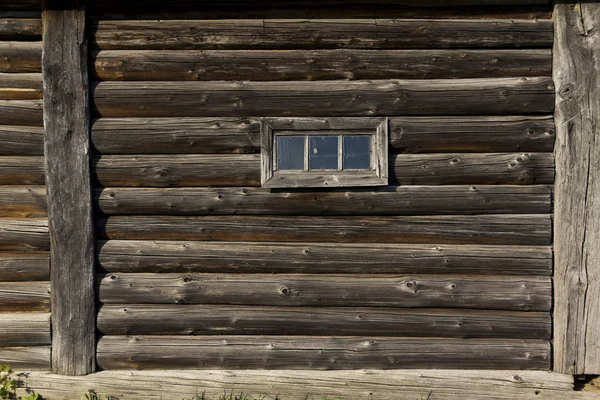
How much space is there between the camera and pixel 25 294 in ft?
10.9

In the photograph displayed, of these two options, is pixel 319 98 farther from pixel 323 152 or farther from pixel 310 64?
pixel 323 152

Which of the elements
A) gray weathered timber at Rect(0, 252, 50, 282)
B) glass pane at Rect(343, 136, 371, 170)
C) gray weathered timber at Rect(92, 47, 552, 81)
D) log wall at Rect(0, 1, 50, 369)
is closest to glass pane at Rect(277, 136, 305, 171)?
glass pane at Rect(343, 136, 371, 170)

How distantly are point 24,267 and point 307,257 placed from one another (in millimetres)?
1907

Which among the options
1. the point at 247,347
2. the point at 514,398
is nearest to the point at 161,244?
the point at 247,347

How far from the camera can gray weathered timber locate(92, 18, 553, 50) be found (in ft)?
10.8

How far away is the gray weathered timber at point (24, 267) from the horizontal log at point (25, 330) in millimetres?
280

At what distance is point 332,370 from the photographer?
10.8ft

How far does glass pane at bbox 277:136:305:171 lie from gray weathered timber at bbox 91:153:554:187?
155mm

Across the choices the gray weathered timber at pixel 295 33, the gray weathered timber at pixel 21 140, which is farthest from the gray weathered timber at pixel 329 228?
the gray weathered timber at pixel 295 33

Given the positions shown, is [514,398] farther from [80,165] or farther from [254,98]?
[80,165]

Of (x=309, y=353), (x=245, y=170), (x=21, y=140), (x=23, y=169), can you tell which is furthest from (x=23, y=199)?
(x=309, y=353)

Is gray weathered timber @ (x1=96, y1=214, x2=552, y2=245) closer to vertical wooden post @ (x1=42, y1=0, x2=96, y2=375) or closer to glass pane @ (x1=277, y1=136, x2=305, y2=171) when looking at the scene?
vertical wooden post @ (x1=42, y1=0, x2=96, y2=375)

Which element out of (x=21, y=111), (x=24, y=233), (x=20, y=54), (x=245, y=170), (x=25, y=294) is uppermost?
(x=20, y=54)

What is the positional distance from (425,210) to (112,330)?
2.25 metres
